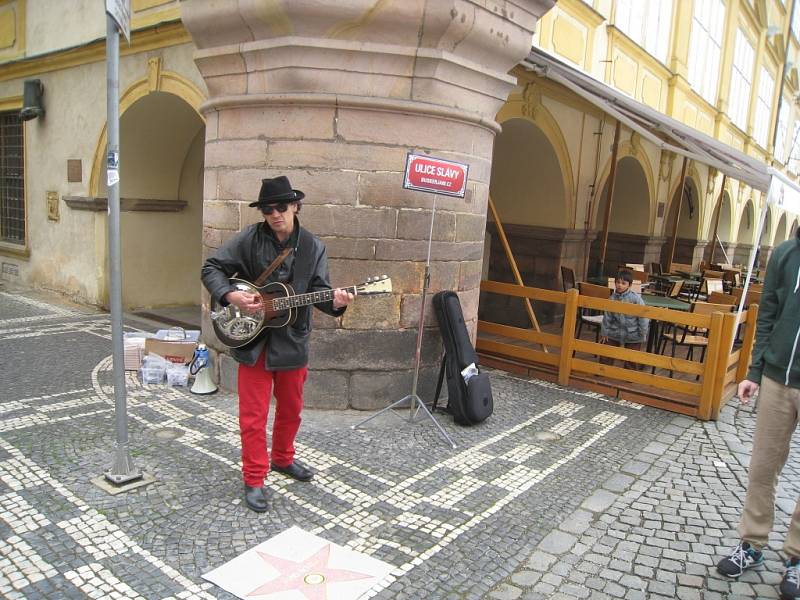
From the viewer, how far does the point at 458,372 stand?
209 inches

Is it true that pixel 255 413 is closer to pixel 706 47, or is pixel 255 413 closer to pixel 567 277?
pixel 567 277

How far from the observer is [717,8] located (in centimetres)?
1570

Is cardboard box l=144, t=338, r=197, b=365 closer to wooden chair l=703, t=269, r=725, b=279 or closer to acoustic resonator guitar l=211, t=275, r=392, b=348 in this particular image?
acoustic resonator guitar l=211, t=275, r=392, b=348

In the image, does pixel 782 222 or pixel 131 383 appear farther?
pixel 782 222

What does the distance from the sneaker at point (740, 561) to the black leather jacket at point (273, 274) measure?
8.17 feet

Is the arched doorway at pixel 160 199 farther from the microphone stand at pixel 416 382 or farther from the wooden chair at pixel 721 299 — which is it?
the wooden chair at pixel 721 299

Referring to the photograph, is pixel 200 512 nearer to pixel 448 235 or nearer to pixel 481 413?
pixel 481 413

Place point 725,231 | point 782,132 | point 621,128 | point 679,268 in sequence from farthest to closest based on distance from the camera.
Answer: point 782,132
point 725,231
point 679,268
point 621,128

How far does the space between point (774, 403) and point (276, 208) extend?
2.78 metres

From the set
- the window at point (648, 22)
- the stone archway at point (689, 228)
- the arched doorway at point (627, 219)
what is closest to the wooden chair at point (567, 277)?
the arched doorway at point (627, 219)

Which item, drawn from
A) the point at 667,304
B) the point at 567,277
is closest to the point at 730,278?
the point at 567,277

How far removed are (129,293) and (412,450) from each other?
270 inches

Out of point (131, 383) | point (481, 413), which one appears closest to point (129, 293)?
point (131, 383)

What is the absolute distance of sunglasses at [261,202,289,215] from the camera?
354 cm
